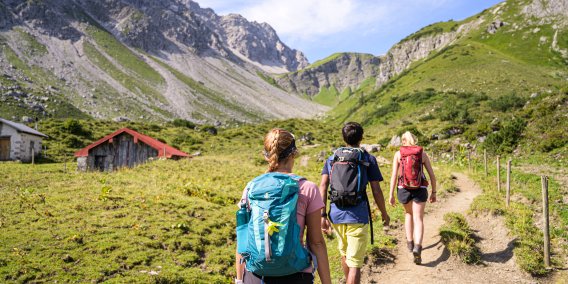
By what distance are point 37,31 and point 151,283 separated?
501 ft

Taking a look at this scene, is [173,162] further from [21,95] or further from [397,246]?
[21,95]

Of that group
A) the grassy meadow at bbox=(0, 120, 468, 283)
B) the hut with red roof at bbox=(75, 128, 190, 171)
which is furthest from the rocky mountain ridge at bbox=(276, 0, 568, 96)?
the grassy meadow at bbox=(0, 120, 468, 283)

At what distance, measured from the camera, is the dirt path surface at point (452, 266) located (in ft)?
23.9

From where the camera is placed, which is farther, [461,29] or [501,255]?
[461,29]

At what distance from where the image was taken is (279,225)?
3.10 metres

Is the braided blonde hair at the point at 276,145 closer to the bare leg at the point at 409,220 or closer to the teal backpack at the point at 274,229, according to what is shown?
the teal backpack at the point at 274,229

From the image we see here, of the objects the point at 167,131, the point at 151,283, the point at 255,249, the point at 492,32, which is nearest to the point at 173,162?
the point at 151,283

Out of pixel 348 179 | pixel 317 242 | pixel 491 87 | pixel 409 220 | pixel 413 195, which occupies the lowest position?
pixel 409 220

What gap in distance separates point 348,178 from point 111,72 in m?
135

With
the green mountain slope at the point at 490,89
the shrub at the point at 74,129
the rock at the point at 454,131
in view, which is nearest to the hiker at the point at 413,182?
the green mountain slope at the point at 490,89

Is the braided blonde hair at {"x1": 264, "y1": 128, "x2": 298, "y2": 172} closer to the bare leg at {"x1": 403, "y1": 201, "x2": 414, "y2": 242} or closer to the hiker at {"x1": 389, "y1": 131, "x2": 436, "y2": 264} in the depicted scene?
the hiker at {"x1": 389, "y1": 131, "x2": 436, "y2": 264}

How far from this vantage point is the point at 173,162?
30.7 m

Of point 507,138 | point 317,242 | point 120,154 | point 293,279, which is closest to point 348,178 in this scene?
point 317,242

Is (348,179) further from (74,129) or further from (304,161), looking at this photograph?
(74,129)
